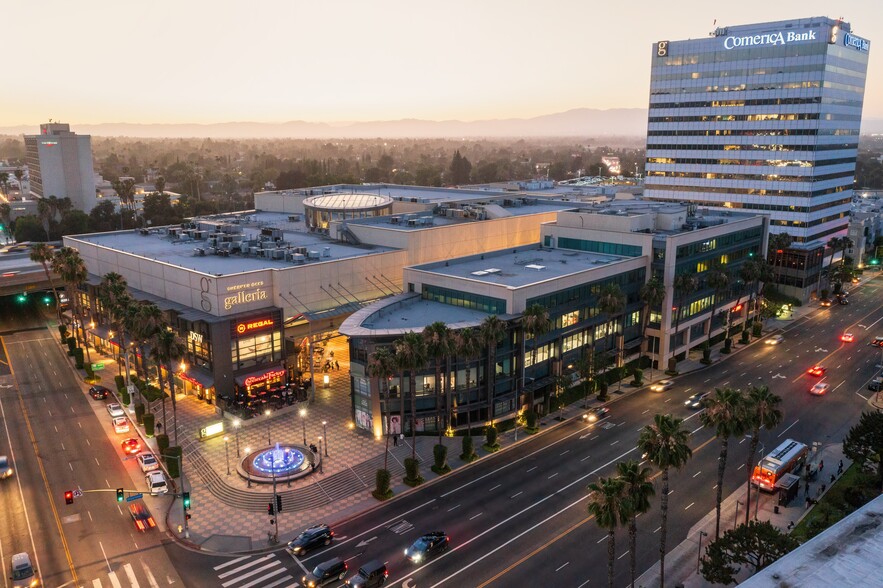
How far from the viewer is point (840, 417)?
3477 inches

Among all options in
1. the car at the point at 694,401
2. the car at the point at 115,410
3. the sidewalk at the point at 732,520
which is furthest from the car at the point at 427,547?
the car at the point at 115,410

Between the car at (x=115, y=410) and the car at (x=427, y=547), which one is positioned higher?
the car at (x=115, y=410)

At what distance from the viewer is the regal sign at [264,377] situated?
92438mm

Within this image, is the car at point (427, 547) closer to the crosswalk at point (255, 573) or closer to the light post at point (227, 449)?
the crosswalk at point (255, 573)

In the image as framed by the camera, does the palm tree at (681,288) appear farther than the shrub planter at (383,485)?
Yes

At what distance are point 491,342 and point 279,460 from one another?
29.0 meters

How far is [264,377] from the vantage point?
93.9 m

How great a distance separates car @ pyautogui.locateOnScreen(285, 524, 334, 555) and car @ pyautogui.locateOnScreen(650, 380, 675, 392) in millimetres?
59664

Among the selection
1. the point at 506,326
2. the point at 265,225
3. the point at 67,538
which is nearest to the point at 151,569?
the point at 67,538

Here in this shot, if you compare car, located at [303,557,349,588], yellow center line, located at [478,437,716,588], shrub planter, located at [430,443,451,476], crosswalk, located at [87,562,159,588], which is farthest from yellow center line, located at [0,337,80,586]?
shrub planter, located at [430,443,451,476]

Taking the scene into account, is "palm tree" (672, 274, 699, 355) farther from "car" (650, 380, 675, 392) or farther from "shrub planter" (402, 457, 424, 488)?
"shrub planter" (402, 457, 424, 488)

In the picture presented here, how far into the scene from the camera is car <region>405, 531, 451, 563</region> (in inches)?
2291

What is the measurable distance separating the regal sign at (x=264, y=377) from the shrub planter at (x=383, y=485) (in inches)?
1257

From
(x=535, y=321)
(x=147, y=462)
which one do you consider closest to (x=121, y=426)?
(x=147, y=462)
